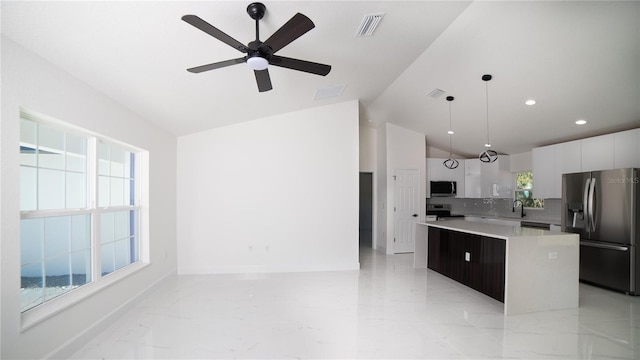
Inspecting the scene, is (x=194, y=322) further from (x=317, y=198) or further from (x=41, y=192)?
(x=317, y=198)

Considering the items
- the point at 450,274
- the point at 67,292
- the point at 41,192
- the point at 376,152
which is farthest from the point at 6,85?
the point at 376,152

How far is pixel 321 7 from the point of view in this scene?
2.32 m

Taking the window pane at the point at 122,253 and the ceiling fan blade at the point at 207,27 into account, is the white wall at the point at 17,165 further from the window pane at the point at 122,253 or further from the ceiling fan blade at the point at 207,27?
the ceiling fan blade at the point at 207,27

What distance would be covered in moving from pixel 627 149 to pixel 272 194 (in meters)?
5.53

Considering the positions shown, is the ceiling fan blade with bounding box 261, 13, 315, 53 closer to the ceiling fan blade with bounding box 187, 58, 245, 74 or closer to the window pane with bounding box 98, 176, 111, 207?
the ceiling fan blade with bounding box 187, 58, 245, 74

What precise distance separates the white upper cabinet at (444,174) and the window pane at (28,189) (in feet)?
22.7

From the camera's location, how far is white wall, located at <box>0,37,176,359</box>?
70.4 inches

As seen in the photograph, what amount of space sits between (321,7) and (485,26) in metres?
1.89

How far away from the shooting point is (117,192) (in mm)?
3354

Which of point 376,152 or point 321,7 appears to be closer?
point 321,7

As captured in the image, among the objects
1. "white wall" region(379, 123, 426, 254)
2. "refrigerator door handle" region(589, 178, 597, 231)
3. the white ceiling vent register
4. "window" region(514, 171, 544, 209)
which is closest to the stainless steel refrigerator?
"refrigerator door handle" region(589, 178, 597, 231)

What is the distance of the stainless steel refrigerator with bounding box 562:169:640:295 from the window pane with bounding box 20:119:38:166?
6.66 meters

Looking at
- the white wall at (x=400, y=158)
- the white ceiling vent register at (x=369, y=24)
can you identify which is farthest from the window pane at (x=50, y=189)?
the white wall at (x=400, y=158)

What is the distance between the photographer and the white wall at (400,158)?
21.0 feet
